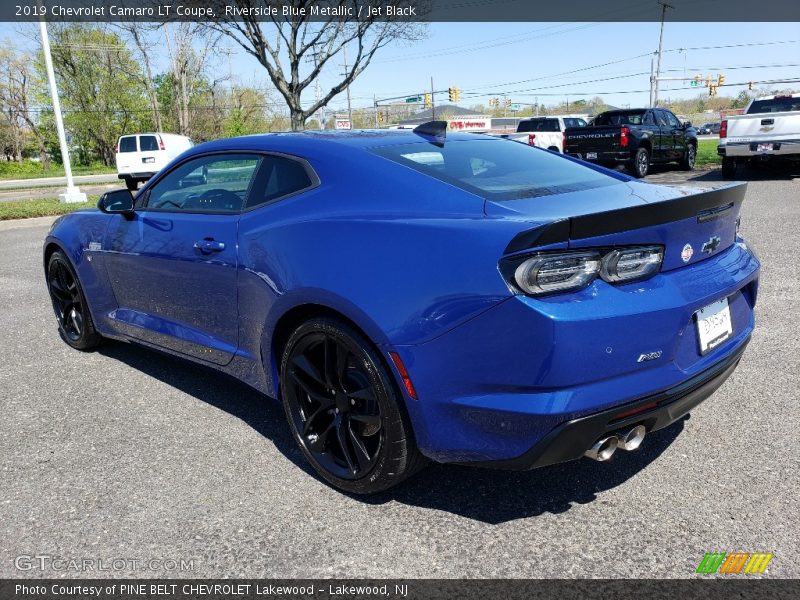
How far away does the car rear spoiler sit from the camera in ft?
6.88

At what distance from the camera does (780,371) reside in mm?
3928

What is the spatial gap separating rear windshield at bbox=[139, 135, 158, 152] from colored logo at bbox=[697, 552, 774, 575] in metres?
22.7

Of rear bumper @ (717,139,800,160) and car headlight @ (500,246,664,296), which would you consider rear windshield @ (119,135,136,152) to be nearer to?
rear bumper @ (717,139,800,160)

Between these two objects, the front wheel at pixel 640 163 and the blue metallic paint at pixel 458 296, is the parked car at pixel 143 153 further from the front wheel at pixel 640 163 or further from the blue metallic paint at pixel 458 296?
the blue metallic paint at pixel 458 296

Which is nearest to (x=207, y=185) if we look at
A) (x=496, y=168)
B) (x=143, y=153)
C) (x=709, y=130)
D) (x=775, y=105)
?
(x=496, y=168)

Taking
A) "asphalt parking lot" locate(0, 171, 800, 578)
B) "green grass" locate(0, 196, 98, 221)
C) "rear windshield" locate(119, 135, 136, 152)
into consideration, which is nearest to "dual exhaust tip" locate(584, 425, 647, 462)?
"asphalt parking lot" locate(0, 171, 800, 578)

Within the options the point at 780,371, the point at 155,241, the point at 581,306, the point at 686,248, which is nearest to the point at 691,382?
the point at 686,248

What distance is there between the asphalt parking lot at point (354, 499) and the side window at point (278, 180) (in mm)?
1236

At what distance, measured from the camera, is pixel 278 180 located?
310cm

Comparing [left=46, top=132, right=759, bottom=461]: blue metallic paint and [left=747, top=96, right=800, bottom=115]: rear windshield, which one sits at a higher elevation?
[left=747, top=96, right=800, bottom=115]: rear windshield

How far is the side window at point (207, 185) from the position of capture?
3.31 metres

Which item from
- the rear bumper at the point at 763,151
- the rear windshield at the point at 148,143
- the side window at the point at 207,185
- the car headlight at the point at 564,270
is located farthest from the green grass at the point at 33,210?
the rear bumper at the point at 763,151

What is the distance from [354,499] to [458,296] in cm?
110

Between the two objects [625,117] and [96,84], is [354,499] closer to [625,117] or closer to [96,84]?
[625,117]
